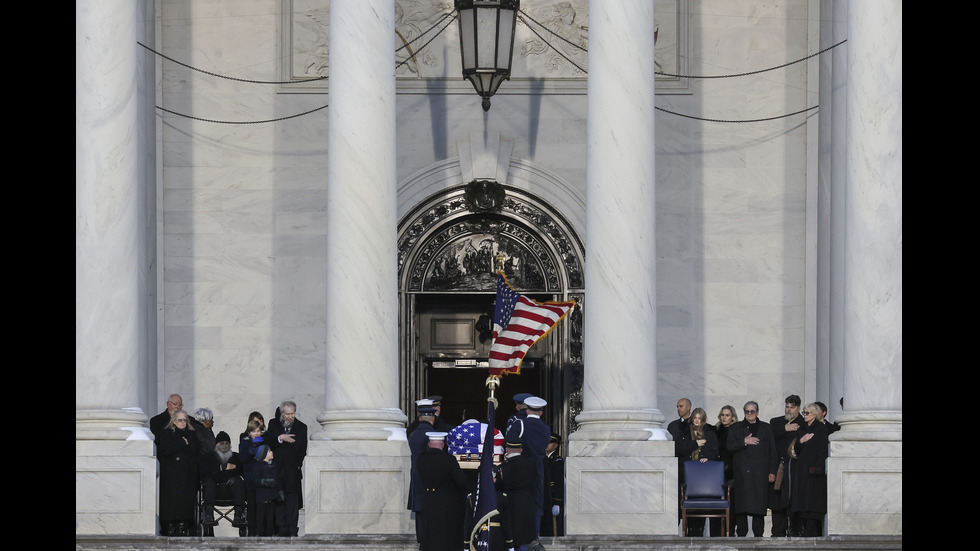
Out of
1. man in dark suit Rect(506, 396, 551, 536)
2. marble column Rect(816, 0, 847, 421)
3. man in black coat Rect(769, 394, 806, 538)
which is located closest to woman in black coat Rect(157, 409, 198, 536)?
man in dark suit Rect(506, 396, 551, 536)

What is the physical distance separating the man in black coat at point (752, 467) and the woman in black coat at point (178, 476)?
290 inches

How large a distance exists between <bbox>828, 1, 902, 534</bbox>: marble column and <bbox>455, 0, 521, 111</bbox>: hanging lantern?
4.98 metres

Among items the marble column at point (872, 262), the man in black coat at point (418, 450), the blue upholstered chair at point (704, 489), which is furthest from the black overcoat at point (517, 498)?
the marble column at point (872, 262)

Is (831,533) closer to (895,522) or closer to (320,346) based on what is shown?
(895,522)

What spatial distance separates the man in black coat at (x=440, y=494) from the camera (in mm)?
24672

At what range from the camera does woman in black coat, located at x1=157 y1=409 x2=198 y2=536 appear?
91.5 feet

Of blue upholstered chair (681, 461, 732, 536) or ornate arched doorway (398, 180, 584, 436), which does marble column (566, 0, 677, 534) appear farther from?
ornate arched doorway (398, 180, 584, 436)

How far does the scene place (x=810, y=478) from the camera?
91.1 feet

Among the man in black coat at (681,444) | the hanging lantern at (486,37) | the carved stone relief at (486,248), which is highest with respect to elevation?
the hanging lantern at (486,37)

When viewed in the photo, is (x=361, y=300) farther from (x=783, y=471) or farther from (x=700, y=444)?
(x=783, y=471)

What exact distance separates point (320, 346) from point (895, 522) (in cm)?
1057

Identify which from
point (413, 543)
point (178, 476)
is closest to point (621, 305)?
point (413, 543)

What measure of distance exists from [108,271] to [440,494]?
6.42 m

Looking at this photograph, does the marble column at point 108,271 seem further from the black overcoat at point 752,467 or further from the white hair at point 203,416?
the black overcoat at point 752,467
